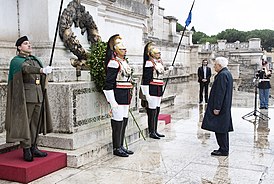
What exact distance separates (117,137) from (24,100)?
5.71 feet

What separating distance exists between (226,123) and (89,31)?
3.30m

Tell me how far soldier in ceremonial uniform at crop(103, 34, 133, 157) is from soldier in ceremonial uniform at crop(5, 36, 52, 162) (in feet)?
3.86

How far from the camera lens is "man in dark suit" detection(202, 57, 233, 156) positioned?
621 centimetres

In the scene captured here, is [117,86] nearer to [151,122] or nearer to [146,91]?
[146,91]

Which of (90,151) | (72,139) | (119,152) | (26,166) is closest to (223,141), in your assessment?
(119,152)

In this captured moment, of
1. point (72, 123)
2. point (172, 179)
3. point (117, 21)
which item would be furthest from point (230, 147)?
point (117, 21)

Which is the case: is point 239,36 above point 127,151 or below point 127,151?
above

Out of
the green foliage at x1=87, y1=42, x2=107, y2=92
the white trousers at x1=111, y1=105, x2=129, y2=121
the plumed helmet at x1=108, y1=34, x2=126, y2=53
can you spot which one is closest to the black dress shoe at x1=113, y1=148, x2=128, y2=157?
the white trousers at x1=111, y1=105, x2=129, y2=121

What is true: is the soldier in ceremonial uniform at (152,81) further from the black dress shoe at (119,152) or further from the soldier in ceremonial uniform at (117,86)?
the black dress shoe at (119,152)

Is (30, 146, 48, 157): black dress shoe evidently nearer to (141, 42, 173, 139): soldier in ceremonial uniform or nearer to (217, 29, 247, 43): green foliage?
(141, 42, 173, 139): soldier in ceremonial uniform

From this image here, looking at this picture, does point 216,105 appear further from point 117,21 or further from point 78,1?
point 117,21

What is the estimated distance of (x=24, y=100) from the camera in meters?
4.96

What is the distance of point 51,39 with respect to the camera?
21.6 feet

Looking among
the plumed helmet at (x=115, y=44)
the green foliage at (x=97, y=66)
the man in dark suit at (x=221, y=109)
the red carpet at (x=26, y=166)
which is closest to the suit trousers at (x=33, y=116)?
the red carpet at (x=26, y=166)
